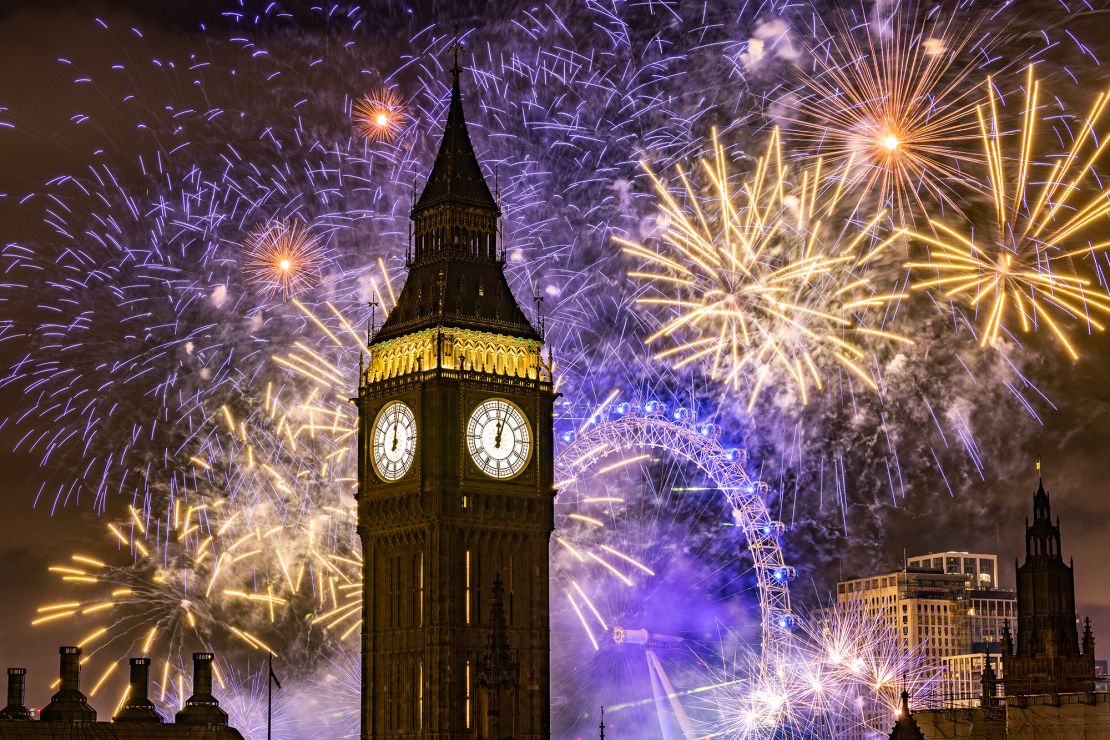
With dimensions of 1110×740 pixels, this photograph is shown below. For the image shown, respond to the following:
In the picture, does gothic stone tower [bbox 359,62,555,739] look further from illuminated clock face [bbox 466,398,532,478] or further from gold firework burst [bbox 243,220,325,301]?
gold firework burst [bbox 243,220,325,301]

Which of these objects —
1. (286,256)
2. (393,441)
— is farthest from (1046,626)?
(286,256)

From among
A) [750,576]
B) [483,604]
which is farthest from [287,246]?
[750,576]

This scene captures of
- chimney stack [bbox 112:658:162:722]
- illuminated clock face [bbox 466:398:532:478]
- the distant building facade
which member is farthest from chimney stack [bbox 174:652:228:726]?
the distant building facade

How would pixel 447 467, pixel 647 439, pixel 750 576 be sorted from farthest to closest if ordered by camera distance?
pixel 750 576, pixel 647 439, pixel 447 467

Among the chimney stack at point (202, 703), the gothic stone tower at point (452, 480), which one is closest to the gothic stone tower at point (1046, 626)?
the gothic stone tower at point (452, 480)

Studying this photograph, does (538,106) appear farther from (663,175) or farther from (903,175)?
(903,175)

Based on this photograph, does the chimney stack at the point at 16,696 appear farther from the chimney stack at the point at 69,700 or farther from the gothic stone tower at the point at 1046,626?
the gothic stone tower at the point at 1046,626
